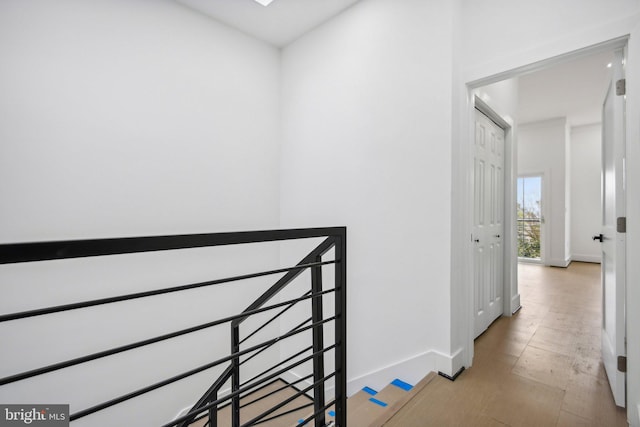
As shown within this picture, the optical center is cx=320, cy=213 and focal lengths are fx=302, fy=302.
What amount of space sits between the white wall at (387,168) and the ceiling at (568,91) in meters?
2.23

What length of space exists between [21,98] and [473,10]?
3.14 m

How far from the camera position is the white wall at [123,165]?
81.0 inches

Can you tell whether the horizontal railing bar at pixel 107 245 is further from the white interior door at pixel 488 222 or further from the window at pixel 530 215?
the window at pixel 530 215

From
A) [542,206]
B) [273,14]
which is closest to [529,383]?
[273,14]

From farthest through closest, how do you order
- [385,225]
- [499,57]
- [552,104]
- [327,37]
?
1. [552,104]
2. [327,37]
3. [385,225]
4. [499,57]

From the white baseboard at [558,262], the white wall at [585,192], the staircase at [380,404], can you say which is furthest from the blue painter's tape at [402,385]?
the white wall at [585,192]

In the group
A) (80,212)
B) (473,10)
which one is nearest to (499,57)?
(473,10)

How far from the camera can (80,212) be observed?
2.26 metres

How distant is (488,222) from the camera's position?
9.22 feet

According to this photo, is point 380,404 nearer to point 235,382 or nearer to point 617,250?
point 235,382

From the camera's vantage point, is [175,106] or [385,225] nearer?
[385,225]

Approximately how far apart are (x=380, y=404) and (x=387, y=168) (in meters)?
1.69

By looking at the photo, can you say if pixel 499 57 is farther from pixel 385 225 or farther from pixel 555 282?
pixel 555 282

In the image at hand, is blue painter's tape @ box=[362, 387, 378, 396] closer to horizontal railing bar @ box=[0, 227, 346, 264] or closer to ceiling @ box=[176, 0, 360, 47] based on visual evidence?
horizontal railing bar @ box=[0, 227, 346, 264]
